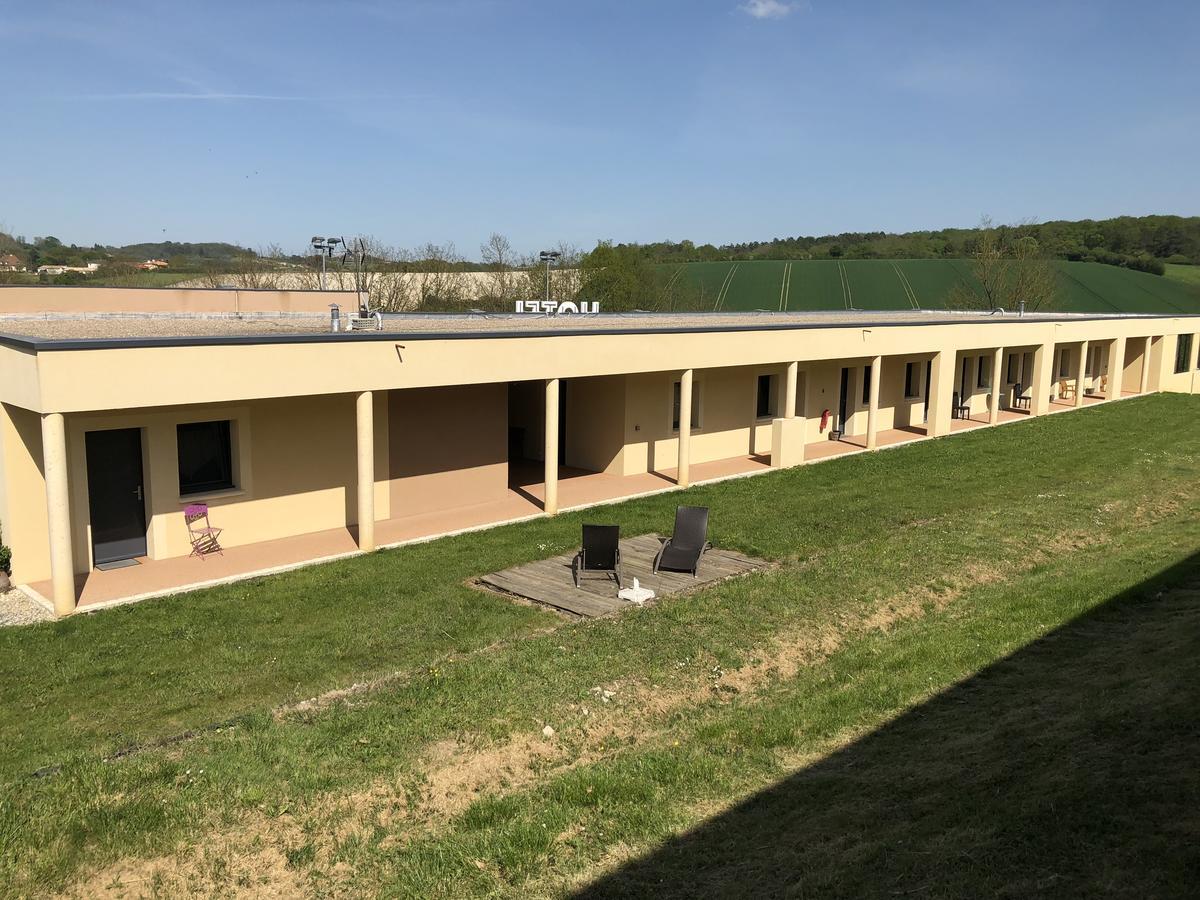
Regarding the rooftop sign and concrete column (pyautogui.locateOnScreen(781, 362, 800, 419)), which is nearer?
concrete column (pyautogui.locateOnScreen(781, 362, 800, 419))

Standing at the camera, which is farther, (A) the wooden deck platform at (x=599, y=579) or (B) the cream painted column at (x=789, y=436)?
(B) the cream painted column at (x=789, y=436)

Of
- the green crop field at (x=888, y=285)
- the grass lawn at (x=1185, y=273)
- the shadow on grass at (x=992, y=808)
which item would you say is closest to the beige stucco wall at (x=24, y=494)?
the shadow on grass at (x=992, y=808)

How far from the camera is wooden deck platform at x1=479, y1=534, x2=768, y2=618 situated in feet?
38.8

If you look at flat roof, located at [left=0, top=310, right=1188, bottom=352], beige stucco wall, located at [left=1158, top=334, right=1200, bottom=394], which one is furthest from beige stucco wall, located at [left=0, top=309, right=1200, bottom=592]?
beige stucco wall, located at [left=1158, top=334, right=1200, bottom=394]

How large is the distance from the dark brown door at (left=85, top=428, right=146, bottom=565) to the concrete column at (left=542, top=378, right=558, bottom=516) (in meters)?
6.43

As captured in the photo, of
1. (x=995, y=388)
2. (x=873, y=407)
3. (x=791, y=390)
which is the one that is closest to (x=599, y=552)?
(x=791, y=390)

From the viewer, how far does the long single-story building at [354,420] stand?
1225 cm

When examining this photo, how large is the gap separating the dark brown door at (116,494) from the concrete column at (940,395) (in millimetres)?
19905

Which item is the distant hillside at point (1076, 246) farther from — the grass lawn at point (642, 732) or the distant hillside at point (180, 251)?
the grass lawn at point (642, 732)

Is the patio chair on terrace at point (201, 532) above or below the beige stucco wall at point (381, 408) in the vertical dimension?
below

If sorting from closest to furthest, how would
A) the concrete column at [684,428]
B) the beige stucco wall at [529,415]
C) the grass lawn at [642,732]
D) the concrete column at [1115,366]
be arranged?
the grass lawn at [642,732]
the concrete column at [684,428]
the beige stucco wall at [529,415]
the concrete column at [1115,366]

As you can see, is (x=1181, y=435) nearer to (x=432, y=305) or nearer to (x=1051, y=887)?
(x=1051, y=887)

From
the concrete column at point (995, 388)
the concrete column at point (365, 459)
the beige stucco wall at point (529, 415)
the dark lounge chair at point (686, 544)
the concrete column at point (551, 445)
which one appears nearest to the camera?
the dark lounge chair at point (686, 544)

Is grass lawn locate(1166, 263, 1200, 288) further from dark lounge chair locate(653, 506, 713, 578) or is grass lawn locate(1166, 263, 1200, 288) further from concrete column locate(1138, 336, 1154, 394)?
dark lounge chair locate(653, 506, 713, 578)
